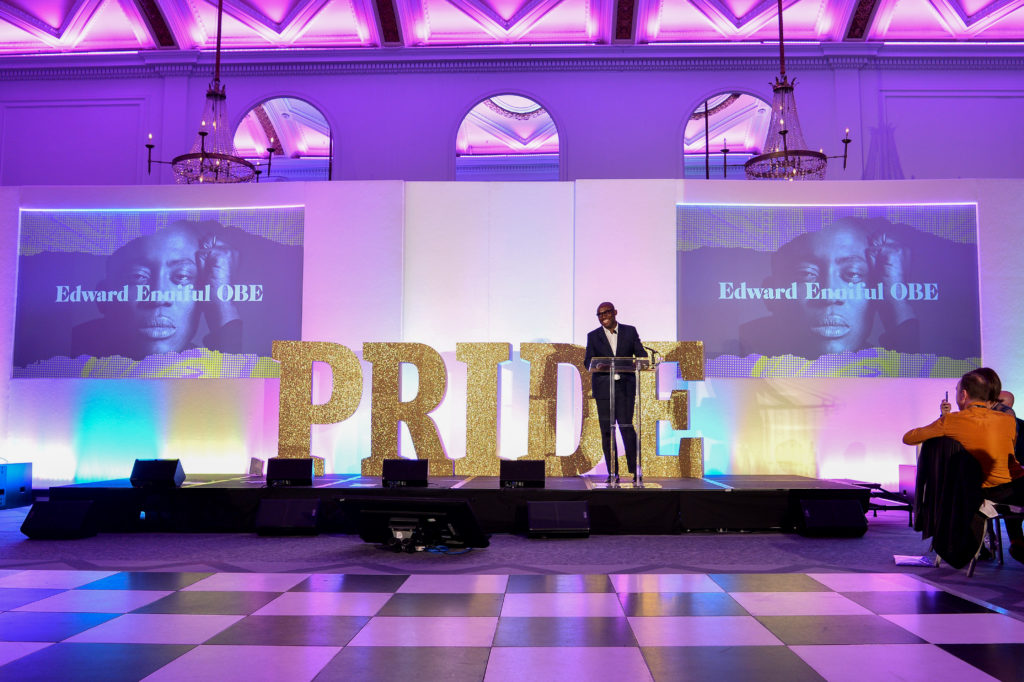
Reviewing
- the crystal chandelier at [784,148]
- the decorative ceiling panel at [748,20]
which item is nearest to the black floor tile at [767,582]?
the crystal chandelier at [784,148]

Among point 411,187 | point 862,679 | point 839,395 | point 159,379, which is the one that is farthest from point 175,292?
point 862,679

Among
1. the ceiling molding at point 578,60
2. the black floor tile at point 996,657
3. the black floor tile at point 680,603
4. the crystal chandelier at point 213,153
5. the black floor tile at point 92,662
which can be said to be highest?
the ceiling molding at point 578,60

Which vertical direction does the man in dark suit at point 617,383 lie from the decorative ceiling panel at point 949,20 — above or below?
below

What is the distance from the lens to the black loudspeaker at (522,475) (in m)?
5.81

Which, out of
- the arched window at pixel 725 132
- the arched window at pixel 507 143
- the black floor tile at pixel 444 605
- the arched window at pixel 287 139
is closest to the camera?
the black floor tile at pixel 444 605

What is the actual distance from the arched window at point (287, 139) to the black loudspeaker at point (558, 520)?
1018 centimetres

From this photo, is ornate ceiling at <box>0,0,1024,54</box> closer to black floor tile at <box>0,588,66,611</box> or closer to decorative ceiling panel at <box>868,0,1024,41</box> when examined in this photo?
decorative ceiling panel at <box>868,0,1024,41</box>

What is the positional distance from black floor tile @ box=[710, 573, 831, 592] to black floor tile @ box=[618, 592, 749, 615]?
0.68ft

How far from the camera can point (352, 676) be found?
97.1 inches

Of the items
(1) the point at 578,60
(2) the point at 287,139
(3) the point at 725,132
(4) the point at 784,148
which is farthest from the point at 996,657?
(2) the point at 287,139

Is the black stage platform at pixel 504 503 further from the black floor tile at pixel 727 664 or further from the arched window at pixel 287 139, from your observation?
the arched window at pixel 287 139

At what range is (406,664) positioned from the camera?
8.50 feet

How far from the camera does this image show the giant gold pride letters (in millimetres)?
7297

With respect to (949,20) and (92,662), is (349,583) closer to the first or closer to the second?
(92,662)
